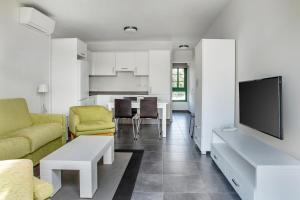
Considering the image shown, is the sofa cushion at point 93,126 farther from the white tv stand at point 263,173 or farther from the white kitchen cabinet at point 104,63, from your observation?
the white kitchen cabinet at point 104,63

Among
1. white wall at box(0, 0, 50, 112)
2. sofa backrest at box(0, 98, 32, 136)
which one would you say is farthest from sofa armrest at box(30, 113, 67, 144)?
white wall at box(0, 0, 50, 112)

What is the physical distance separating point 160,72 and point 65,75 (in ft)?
9.00

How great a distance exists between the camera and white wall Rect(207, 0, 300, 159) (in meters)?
2.11

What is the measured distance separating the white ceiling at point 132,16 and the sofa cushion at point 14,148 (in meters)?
2.52

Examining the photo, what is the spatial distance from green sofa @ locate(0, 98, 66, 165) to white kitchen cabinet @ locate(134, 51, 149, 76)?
137 inches

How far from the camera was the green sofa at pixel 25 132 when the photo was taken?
2605 mm

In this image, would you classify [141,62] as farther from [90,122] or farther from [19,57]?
[19,57]

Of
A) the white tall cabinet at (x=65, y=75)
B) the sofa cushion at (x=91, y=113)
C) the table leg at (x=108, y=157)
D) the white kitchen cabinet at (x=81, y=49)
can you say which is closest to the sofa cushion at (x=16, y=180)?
the table leg at (x=108, y=157)

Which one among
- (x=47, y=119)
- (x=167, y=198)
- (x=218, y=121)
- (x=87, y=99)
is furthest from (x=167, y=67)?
(x=167, y=198)

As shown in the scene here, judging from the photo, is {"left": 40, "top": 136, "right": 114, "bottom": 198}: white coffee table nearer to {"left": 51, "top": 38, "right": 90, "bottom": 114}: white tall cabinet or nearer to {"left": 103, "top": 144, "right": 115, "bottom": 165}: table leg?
{"left": 103, "top": 144, "right": 115, "bottom": 165}: table leg

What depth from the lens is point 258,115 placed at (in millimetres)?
2465

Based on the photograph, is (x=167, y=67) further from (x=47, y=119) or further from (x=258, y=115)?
(x=258, y=115)

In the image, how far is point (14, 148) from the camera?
101 inches

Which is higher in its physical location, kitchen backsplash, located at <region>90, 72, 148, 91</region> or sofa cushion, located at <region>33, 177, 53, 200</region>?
kitchen backsplash, located at <region>90, 72, 148, 91</region>
